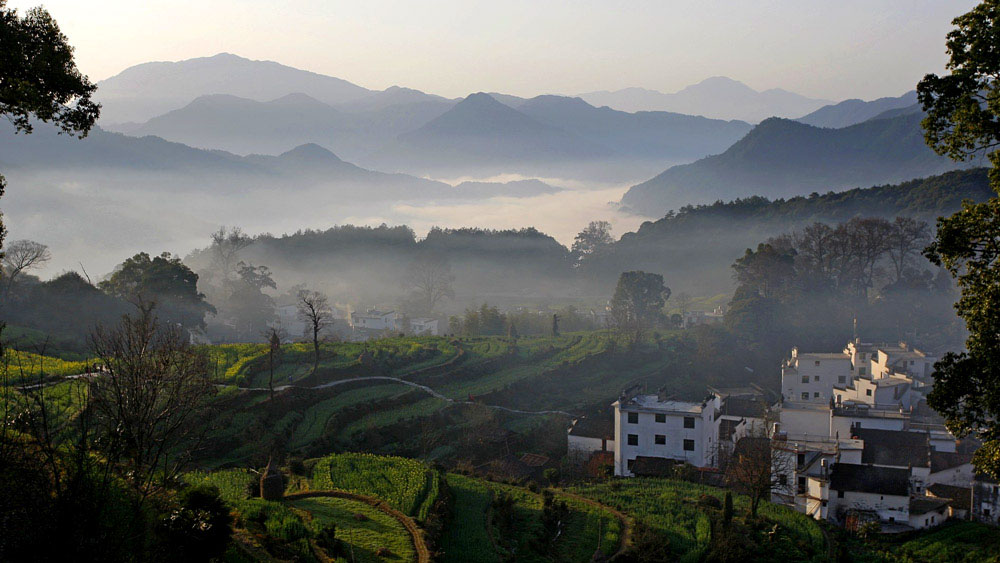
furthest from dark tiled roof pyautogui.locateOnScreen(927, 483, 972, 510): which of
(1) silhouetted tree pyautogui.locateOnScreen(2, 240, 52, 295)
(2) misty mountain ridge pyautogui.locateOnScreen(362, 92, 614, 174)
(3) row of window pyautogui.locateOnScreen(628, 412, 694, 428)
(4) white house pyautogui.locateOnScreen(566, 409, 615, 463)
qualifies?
(2) misty mountain ridge pyautogui.locateOnScreen(362, 92, 614, 174)

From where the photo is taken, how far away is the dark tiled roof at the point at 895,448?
25547mm

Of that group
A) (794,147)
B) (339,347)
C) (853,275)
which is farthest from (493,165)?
(339,347)

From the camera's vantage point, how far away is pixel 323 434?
24.2 meters

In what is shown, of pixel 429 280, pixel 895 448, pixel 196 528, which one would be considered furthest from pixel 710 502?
pixel 429 280

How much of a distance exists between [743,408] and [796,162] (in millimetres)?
137090

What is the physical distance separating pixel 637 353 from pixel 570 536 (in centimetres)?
3296

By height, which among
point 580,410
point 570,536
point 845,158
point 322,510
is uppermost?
point 845,158

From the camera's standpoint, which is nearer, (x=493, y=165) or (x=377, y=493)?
(x=377, y=493)

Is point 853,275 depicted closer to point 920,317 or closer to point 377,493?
point 920,317

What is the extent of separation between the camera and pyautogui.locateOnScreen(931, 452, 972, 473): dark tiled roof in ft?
82.7

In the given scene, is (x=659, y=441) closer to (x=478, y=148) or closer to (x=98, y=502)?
(x=98, y=502)

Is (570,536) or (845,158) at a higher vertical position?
(845,158)

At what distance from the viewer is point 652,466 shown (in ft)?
84.2

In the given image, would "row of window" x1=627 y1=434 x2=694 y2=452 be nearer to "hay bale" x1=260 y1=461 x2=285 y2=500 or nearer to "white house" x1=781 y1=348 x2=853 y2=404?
"white house" x1=781 y1=348 x2=853 y2=404
